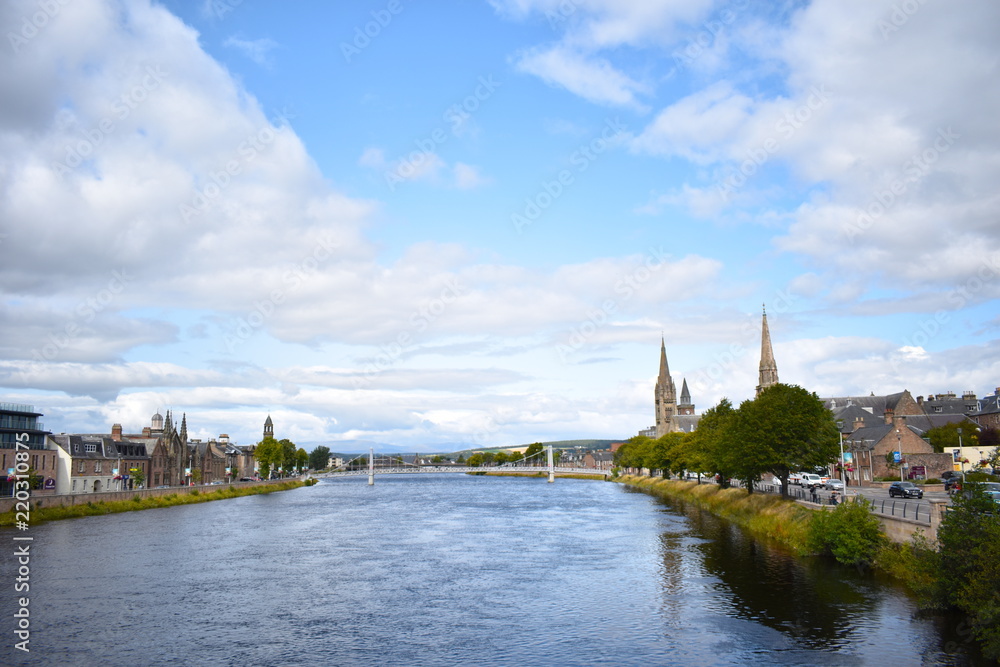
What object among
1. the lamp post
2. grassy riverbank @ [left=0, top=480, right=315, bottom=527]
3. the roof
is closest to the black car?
the lamp post

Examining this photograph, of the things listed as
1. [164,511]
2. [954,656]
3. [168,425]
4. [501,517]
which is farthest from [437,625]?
[168,425]

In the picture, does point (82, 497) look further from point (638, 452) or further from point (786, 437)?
point (638, 452)

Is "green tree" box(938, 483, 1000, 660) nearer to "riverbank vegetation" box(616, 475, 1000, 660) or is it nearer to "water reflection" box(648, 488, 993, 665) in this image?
"riverbank vegetation" box(616, 475, 1000, 660)

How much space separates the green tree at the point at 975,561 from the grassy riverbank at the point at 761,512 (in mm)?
16587

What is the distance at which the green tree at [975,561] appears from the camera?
26.2 meters

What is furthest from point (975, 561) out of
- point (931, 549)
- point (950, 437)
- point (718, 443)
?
point (950, 437)

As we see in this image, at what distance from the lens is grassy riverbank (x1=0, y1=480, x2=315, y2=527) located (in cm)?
7159

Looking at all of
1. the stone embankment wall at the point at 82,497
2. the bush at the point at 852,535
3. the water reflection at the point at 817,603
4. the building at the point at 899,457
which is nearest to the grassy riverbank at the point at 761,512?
the water reflection at the point at 817,603

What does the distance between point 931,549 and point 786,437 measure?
1125 inches

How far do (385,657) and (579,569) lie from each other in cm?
2098

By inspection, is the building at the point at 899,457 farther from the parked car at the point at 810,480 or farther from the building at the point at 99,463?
the building at the point at 99,463

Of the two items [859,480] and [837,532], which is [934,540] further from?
[859,480]

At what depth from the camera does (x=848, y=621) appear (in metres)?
31.0

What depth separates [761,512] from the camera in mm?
63188
